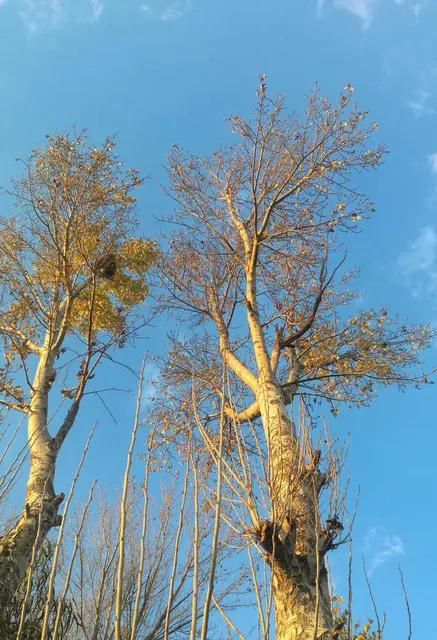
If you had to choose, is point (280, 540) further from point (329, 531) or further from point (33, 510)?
point (33, 510)

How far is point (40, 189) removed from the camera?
7.64m

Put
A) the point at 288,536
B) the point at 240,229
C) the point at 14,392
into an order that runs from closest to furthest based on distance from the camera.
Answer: the point at 288,536
the point at 14,392
the point at 240,229

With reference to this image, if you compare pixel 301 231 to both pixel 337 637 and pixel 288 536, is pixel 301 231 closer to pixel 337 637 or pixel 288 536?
pixel 288 536

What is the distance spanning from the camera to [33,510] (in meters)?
5.09

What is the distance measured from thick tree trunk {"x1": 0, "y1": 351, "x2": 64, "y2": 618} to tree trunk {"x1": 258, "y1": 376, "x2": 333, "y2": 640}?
158cm

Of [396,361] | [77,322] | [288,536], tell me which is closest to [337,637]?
[288,536]

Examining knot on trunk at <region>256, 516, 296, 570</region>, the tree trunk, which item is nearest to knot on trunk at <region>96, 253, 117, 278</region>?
the tree trunk

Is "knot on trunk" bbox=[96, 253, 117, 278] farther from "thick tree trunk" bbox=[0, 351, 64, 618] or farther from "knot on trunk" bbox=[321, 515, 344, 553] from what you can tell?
"knot on trunk" bbox=[321, 515, 344, 553]

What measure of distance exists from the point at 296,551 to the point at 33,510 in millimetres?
2421

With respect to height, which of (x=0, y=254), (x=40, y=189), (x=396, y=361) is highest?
(x=40, y=189)

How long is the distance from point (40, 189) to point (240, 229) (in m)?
2.71

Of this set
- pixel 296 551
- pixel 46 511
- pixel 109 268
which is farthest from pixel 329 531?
pixel 109 268

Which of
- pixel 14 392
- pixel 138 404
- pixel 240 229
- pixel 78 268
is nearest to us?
pixel 138 404

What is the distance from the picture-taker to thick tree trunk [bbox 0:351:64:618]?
462 cm
